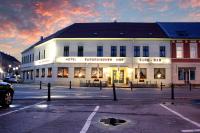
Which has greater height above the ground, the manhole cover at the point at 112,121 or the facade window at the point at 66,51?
the facade window at the point at 66,51

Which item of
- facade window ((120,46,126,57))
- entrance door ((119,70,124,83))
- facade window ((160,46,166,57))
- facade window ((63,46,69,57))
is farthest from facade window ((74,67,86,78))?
facade window ((160,46,166,57))

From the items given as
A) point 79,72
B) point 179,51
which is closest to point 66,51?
point 79,72

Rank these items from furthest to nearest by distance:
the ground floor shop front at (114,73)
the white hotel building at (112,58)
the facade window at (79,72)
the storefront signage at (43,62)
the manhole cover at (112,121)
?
the storefront signage at (43,62) → the facade window at (79,72) → the white hotel building at (112,58) → the ground floor shop front at (114,73) → the manhole cover at (112,121)

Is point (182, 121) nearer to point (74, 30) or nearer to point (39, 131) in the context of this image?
point (39, 131)

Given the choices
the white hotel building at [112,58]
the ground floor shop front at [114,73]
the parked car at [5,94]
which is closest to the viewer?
the parked car at [5,94]

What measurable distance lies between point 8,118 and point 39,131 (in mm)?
2598

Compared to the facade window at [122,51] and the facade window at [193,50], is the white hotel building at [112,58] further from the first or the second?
the facade window at [193,50]

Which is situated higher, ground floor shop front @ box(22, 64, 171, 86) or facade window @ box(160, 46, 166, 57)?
facade window @ box(160, 46, 166, 57)

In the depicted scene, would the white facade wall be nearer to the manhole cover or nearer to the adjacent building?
the adjacent building

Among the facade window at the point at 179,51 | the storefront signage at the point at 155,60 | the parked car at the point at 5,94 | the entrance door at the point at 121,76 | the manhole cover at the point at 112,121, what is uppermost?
the facade window at the point at 179,51

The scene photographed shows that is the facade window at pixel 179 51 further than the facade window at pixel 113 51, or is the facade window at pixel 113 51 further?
the facade window at pixel 113 51

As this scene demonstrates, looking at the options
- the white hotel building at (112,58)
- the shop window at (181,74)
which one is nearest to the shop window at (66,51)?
the white hotel building at (112,58)

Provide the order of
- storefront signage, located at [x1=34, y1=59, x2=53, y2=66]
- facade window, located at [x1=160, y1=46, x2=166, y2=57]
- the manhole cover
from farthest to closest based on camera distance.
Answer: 1. storefront signage, located at [x1=34, y1=59, x2=53, y2=66]
2. facade window, located at [x1=160, y1=46, x2=166, y2=57]
3. the manhole cover

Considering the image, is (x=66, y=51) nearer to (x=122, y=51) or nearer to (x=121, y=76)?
(x=122, y=51)
